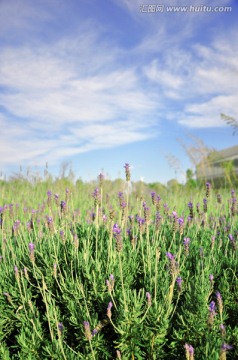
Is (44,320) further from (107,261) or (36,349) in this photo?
(107,261)

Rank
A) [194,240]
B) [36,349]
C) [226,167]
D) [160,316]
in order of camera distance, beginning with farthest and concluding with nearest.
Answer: [226,167], [194,240], [36,349], [160,316]

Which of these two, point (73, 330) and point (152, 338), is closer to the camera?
point (152, 338)

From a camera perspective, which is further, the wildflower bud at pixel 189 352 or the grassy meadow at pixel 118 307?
the grassy meadow at pixel 118 307

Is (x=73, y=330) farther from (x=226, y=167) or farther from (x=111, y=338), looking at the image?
(x=226, y=167)

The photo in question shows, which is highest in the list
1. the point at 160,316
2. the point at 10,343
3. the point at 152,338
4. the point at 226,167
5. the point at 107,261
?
the point at 226,167

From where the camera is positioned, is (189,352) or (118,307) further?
(118,307)

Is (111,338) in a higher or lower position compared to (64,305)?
lower

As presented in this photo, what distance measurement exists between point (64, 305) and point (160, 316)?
73 cm

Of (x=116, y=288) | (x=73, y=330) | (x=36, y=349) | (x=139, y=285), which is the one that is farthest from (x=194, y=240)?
(x=36, y=349)

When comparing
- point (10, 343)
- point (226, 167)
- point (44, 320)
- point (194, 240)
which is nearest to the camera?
point (44, 320)

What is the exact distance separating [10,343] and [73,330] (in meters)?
0.56

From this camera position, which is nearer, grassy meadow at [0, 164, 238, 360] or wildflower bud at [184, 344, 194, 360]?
wildflower bud at [184, 344, 194, 360]

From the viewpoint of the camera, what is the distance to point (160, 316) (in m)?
2.00

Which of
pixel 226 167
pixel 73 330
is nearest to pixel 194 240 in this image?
pixel 73 330
